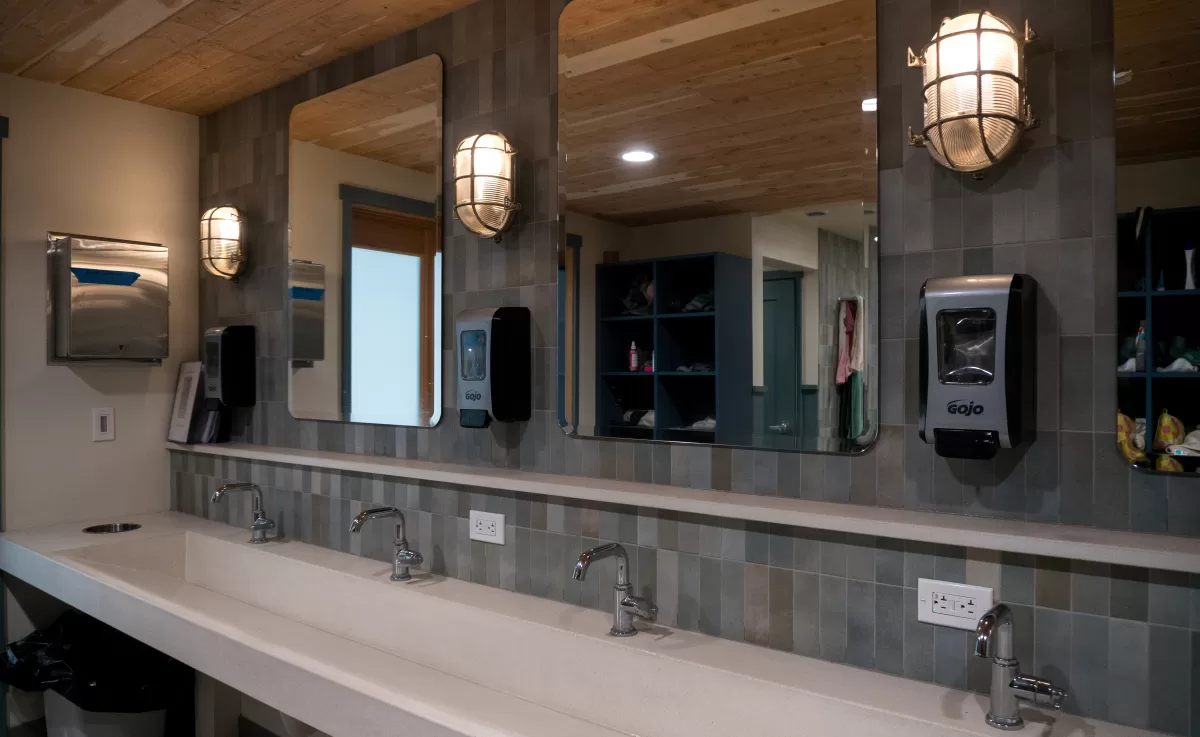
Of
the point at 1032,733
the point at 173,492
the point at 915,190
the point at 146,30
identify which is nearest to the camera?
the point at 1032,733

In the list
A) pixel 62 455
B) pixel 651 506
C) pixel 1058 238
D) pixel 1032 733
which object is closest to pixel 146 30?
pixel 62 455

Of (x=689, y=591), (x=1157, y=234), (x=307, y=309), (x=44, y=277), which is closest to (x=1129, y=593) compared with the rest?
(x=1157, y=234)

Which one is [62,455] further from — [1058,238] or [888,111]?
[1058,238]

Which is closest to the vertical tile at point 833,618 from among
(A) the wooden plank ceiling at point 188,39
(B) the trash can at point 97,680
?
(A) the wooden plank ceiling at point 188,39

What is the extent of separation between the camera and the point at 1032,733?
1.21 m

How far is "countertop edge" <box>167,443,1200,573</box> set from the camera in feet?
3.92

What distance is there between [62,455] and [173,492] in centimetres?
42

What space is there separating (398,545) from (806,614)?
3.65 feet

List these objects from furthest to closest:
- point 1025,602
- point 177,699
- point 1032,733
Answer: point 177,699, point 1025,602, point 1032,733

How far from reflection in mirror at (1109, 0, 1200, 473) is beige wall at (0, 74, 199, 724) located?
3125 mm

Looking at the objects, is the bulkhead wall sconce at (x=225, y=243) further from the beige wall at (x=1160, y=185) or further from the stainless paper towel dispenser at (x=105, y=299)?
the beige wall at (x=1160, y=185)

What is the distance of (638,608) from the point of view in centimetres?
170

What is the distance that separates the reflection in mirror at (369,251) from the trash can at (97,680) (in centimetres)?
94

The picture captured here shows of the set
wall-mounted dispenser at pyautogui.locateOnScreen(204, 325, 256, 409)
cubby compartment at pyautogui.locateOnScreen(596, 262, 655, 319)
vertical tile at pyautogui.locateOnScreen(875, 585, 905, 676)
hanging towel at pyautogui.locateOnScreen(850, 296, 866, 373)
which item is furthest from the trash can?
hanging towel at pyautogui.locateOnScreen(850, 296, 866, 373)
